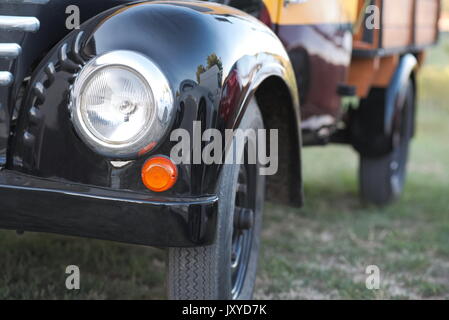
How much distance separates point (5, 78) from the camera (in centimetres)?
221

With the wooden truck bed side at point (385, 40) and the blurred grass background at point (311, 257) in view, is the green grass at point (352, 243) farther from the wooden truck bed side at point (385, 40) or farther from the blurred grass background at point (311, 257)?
the wooden truck bed side at point (385, 40)

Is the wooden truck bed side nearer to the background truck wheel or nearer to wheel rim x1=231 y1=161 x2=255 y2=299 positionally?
wheel rim x1=231 y1=161 x2=255 y2=299

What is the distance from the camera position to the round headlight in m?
2.05

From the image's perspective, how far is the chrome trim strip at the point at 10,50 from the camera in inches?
87.4

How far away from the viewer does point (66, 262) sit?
11.1 ft

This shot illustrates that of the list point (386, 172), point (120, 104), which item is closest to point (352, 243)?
point (386, 172)

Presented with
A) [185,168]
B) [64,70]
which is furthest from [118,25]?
[185,168]

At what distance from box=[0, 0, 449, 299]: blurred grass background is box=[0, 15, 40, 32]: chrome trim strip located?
1165 mm

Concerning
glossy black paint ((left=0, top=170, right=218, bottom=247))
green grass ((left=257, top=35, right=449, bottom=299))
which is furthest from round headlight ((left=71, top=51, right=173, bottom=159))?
green grass ((left=257, top=35, right=449, bottom=299))

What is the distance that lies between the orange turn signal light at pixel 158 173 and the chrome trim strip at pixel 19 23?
61cm

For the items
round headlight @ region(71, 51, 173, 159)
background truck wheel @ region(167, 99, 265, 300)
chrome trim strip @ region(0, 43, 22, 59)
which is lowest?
background truck wheel @ region(167, 99, 265, 300)

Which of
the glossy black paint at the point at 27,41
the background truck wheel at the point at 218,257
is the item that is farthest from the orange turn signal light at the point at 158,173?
the glossy black paint at the point at 27,41

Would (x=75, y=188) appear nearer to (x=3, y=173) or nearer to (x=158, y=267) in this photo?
(x=3, y=173)
